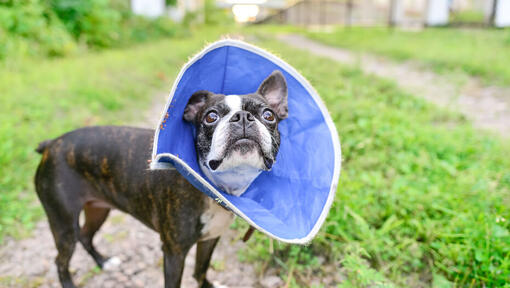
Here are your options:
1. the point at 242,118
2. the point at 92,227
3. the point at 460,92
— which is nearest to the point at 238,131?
the point at 242,118

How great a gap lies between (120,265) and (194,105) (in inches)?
65.0

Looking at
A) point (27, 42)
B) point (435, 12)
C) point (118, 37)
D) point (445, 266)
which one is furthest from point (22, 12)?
point (435, 12)

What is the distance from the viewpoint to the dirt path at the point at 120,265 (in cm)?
291

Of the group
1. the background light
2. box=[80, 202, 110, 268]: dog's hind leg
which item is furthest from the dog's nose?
the background light

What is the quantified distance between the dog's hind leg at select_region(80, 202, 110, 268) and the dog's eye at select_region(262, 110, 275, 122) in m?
1.67

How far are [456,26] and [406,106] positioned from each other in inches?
556

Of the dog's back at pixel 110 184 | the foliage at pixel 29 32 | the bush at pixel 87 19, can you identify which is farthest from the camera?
the bush at pixel 87 19

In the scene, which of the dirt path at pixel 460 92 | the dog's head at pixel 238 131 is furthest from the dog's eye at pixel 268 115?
the dirt path at pixel 460 92

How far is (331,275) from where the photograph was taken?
2.73 metres

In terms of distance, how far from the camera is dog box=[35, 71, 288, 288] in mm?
1971

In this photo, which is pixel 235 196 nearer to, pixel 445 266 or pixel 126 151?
pixel 126 151

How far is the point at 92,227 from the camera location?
9.89 ft

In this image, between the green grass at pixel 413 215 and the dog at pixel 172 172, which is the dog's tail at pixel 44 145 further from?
the green grass at pixel 413 215

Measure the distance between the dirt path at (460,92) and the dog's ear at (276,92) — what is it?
4107 mm
